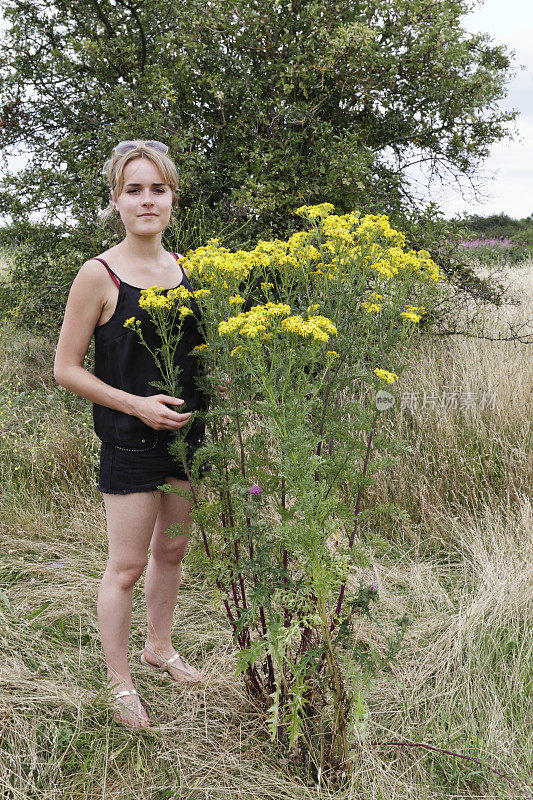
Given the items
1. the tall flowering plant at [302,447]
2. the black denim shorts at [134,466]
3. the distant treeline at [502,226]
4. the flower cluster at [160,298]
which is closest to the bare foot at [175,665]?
the tall flowering plant at [302,447]

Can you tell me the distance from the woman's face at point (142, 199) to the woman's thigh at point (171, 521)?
909mm

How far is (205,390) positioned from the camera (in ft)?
6.67

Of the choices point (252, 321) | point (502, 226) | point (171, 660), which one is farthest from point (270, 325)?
point (502, 226)

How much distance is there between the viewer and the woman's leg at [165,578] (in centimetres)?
237

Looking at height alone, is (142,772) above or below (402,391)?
below

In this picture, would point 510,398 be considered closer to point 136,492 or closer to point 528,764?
point 528,764

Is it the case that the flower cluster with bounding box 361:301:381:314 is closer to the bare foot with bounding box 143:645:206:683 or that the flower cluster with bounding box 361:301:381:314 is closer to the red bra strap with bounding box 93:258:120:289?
the red bra strap with bounding box 93:258:120:289

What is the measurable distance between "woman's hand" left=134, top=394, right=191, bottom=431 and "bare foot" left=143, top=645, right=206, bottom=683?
1.20 meters

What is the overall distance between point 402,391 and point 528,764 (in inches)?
106

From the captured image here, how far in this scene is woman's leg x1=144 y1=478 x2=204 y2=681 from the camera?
2.37 metres

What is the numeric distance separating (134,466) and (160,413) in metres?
0.30

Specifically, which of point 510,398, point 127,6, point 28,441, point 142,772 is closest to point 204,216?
point 127,6

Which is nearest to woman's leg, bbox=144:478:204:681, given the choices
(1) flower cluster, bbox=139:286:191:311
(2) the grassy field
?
(2) the grassy field

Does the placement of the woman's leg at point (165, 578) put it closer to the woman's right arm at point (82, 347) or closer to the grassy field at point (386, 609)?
the grassy field at point (386, 609)
